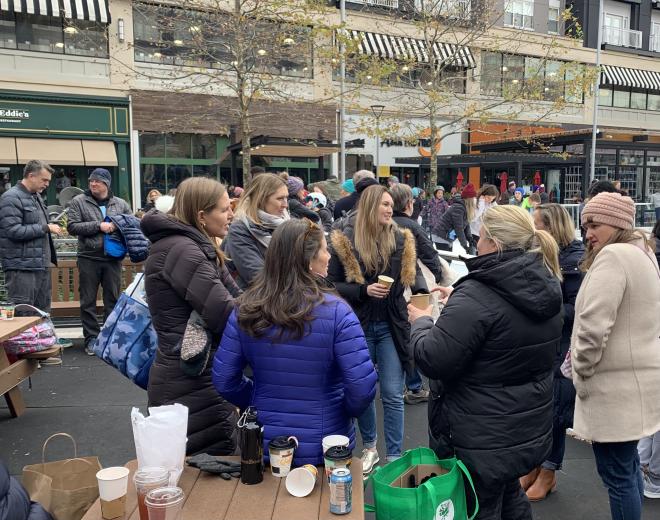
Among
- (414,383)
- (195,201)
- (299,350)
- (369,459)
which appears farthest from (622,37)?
(299,350)

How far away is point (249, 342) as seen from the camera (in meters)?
2.52

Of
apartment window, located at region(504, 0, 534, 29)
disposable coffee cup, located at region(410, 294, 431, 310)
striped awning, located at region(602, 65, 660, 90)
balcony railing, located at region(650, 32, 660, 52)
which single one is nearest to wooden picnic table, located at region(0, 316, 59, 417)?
disposable coffee cup, located at region(410, 294, 431, 310)

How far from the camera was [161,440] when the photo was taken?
2.31 meters

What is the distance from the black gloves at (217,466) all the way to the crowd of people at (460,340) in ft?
0.64

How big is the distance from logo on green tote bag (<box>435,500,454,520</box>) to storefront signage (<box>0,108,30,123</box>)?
20.2m

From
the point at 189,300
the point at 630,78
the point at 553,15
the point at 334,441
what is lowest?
the point at 334,441

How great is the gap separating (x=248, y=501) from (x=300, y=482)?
21cm

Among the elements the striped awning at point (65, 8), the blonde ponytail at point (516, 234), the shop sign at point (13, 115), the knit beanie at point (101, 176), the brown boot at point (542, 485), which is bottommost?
the brown boot at point (542, 485)

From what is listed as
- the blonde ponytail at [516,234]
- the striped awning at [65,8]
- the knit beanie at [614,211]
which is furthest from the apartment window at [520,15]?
the blonde ponytail at [516,234]

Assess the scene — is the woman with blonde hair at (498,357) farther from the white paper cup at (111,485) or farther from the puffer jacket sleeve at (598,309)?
the white paper cup at (111,485)

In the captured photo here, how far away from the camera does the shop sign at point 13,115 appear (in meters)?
18.6

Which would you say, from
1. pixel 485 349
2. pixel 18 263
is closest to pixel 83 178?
pixel 18 263

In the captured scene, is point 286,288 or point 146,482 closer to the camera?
point 146,482

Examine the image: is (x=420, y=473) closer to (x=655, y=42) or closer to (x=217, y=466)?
(x=217, y=466)
